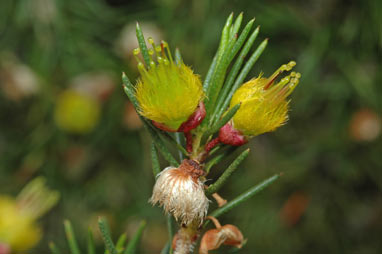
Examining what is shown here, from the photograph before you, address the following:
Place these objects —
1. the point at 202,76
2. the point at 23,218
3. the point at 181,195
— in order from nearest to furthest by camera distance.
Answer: the point at 181,195 → the point at 23,218 → the point at 202,76

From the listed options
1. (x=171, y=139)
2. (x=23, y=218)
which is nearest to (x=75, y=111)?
(x=23, y=218)

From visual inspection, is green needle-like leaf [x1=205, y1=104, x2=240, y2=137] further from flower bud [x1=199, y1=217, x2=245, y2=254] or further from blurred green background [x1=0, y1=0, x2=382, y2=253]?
blurred green background [x1=0, y1=0, x2=382, y2=253]

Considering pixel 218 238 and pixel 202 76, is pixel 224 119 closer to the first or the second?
pixel 218 238

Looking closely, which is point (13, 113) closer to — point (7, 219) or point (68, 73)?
point (68, 73)

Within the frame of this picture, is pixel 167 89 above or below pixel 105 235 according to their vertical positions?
above

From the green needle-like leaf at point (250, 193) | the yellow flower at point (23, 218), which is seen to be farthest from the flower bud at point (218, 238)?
the yellow flower at point (23, 218)

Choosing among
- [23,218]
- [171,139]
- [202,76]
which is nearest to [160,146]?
[171,139]

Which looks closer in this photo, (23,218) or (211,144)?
(211,144)

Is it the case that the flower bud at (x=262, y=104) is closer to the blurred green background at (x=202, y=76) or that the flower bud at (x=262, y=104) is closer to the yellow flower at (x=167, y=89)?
the yellow flower at (x=167, y=89)

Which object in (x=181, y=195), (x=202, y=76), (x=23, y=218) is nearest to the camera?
(x=181, y=195)
